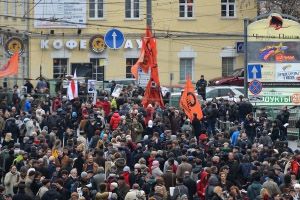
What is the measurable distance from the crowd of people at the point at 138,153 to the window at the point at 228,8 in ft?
68.8

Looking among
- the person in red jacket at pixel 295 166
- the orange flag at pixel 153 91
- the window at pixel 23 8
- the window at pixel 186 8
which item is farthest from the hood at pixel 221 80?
the person in red jacket at pixel 295 166

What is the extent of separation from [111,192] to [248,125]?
15672mm

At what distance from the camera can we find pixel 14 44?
2584 inches

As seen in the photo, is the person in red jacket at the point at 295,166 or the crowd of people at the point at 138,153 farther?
the person in red jacket at the point at 295,166

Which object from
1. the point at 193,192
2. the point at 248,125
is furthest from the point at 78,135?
the point at 193,192

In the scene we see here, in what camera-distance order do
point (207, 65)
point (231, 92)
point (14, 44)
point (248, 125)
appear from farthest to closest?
point (207, 65) < point (14, 44) < point (231, 92) < point (248, 125)

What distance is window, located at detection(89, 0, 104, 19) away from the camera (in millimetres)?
69938

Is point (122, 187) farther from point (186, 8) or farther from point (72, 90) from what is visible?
point (186, 8)

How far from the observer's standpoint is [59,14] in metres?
68.5

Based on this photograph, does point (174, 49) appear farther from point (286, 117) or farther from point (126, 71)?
point (286, 117)

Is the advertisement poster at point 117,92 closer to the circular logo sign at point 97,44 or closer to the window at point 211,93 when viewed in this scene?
A: the window at point 211,93

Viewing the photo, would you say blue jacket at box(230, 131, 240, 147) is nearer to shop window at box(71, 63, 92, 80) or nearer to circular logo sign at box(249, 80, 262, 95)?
circular logo sign at box(249, 80, 262, 95)

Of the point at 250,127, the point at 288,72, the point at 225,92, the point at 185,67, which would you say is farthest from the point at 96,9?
the point at 250,127

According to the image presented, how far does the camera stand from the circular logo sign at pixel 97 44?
226 ft
